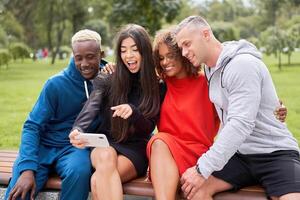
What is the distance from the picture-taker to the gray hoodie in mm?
2949

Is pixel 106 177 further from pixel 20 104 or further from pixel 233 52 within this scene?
pixel 20 104

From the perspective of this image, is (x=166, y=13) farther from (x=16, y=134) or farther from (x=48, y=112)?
(x=48, y=112)

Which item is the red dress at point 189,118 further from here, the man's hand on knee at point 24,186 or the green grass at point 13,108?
the green grass at point 13,108

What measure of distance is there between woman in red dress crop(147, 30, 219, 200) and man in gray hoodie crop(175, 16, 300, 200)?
0.63 feet

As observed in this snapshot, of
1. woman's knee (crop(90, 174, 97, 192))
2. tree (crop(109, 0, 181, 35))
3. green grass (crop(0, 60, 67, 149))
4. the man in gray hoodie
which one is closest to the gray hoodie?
the man in gray hoodie

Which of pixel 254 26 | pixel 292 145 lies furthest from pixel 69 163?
pixel 254 26

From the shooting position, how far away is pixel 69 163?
3.48 meters

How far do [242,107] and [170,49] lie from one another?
79 centimetres

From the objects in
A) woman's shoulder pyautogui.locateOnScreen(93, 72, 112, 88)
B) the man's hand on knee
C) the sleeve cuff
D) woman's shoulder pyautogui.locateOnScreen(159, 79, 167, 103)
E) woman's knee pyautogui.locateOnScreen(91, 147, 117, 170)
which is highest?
woman's shoulder pyautogui.locateOnScreen(93, 72, 112, 88)

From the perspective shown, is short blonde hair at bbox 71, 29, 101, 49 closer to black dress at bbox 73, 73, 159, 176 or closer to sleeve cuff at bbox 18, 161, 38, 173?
black dress at bbox 73, 73, 159, 176

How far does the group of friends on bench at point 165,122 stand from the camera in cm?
302

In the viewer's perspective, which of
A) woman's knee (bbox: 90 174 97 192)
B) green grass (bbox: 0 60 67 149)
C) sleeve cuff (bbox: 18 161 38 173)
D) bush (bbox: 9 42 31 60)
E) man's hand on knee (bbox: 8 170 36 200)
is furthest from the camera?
bush (bbox: 9 42 31 60)

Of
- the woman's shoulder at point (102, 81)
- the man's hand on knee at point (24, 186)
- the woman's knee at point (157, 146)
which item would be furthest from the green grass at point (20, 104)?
the woman's knee at point (157, 146)

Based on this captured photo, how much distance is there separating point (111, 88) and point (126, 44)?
1.10ft
